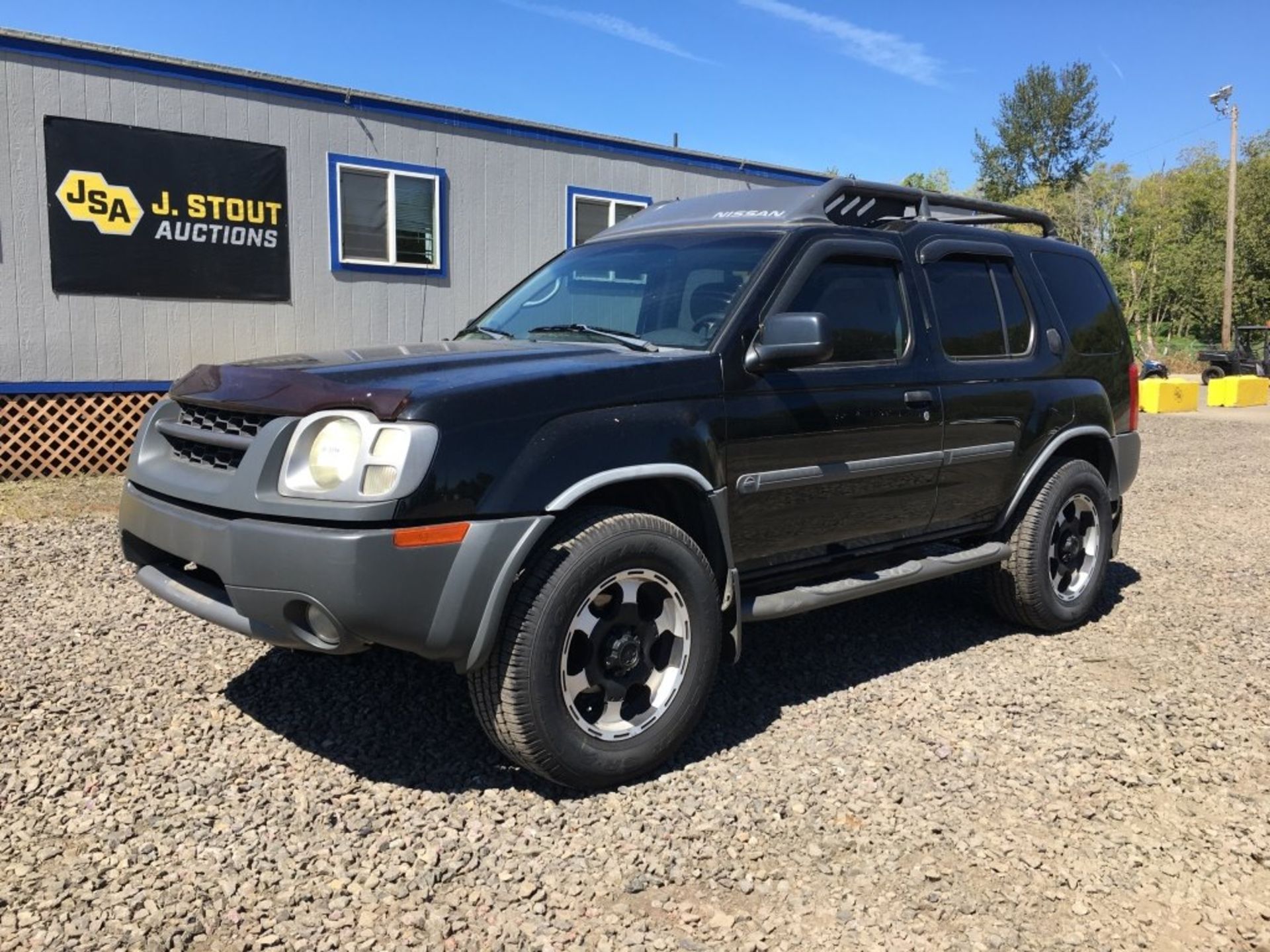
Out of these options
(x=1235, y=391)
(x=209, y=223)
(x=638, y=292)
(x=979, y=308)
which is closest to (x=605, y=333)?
(x=638, y=292)

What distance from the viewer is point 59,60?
27.3ft

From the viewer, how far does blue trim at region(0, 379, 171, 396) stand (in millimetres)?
8562

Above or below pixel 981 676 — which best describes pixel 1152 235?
above

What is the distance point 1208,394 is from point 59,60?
21.2 metres

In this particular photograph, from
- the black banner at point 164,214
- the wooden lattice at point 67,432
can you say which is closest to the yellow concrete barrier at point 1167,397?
the black banner at point 164,214

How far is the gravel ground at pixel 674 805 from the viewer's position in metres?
2.61

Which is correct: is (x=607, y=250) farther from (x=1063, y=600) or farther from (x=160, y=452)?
(x=1063, y=600)

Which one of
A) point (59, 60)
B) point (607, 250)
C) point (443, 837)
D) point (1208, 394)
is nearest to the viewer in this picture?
point (443, 837)

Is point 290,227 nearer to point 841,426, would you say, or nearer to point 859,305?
point 859,305

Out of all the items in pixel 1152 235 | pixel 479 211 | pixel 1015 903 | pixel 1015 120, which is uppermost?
pixel 1015 120

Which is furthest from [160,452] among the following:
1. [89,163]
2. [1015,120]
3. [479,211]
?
[1015,120]

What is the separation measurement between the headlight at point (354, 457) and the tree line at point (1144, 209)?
3746cm

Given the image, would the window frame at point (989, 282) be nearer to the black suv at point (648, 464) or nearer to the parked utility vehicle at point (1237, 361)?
the black suv at point (648, 464)

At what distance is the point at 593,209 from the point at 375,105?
9.39 ft
